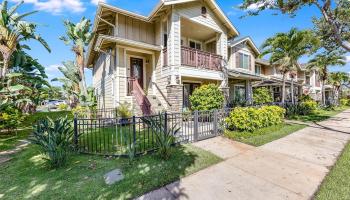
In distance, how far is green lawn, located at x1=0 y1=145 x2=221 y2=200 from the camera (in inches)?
141

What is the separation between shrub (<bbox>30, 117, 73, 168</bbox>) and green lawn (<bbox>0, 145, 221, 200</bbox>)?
11.0 inches

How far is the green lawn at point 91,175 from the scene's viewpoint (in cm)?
359

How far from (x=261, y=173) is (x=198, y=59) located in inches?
361

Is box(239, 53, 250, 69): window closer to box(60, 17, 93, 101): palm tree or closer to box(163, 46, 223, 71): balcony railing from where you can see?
box(163, 46, 223, 71): balcony railing

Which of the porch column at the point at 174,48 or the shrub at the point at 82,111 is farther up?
the porch column at the point at 174,48

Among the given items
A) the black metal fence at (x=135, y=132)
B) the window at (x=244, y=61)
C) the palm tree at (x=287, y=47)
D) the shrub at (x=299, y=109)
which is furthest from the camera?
the window at (x=244, y=61)

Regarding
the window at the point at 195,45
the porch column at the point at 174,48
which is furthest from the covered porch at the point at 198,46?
the porch column at the point at 174,48

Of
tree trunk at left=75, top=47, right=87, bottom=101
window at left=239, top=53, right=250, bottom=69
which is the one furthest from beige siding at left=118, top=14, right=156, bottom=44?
window at left=239, top=53, right=250, bottom=69

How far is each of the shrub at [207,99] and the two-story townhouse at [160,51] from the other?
939 millimetres

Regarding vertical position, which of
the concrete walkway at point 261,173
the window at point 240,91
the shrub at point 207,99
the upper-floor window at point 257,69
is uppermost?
the upper-floor window at point 257,69

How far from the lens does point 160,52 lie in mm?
12164

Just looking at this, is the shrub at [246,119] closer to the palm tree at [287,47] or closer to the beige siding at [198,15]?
the beige siding at [198,15]

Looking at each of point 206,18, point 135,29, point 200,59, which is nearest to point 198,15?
point 206,18

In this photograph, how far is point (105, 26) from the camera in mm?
13648
